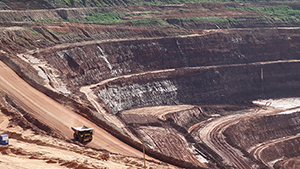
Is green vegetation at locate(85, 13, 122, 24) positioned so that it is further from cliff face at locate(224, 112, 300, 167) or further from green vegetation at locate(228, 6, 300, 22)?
cliff face at locate(224, 112, 300, 167)

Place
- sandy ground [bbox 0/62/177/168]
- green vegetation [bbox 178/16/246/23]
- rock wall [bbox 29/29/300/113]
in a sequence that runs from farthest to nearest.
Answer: green vegetation [bbox 178/16/246/23] → rock wall [bbox 29/29/300/113] → sandy ground [bbox 0/62/177/168]

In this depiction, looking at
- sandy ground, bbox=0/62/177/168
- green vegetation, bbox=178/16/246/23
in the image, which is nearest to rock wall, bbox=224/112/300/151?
sandy ground, bbox=0/62/177/168

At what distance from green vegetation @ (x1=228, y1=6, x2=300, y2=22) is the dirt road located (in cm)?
8646

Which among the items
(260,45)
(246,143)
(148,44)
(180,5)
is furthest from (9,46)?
(180,5)

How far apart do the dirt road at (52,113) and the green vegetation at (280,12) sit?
86459 mm

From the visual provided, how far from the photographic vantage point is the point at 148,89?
75.2 meters

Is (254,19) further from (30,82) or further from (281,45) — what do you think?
(30,82)

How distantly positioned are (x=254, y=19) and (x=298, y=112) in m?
44.5

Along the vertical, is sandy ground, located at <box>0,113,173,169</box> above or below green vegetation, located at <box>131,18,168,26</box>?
below

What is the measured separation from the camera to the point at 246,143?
65.6 metres

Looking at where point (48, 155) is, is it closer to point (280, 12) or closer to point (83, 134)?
point (83, 134)

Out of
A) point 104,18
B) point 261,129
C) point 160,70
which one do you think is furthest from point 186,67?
point 104,18

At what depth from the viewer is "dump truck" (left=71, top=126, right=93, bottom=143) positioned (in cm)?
3919

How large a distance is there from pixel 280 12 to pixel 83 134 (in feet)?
343
